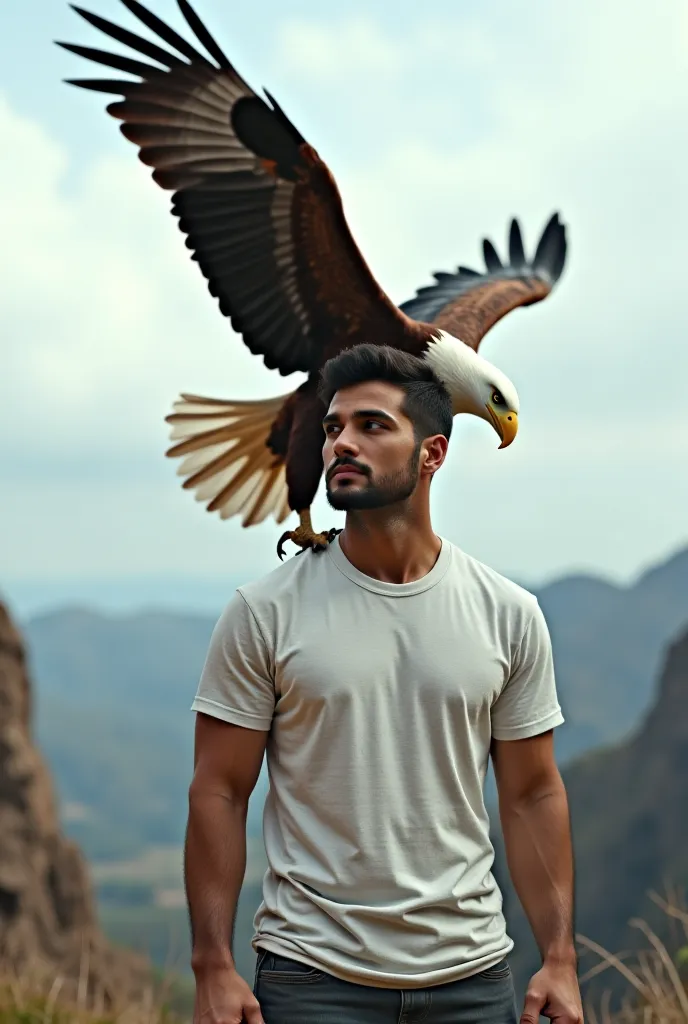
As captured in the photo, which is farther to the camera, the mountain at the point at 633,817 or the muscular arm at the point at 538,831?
the mountain at the point at 633,817

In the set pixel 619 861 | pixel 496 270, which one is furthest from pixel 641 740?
pixel 496 270

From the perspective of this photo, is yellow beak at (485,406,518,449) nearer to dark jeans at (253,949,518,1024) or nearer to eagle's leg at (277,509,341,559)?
eagle's leg at (277,509,341,559)

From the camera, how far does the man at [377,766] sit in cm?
211

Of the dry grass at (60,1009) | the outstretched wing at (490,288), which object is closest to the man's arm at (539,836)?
the outstretched wing at (490,288)

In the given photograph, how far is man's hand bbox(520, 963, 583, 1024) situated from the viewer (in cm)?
217

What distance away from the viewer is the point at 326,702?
215cm

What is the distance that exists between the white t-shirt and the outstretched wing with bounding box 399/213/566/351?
5.55 feet

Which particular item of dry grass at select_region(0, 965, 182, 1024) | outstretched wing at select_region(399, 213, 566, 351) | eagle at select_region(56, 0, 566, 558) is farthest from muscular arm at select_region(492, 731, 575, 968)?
dry grass at select_region(0, 965, 182, 1024)

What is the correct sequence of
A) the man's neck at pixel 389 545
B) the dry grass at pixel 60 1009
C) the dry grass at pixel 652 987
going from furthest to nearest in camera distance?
the dry grass at pixel 60 1009 < the dry grass at pixel 652 987 < the man's neck at pixel 389 545

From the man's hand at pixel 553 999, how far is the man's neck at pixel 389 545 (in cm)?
74

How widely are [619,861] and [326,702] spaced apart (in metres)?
27.9

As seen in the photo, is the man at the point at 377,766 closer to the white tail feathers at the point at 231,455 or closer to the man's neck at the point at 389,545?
the man's neck at the point at 389,545

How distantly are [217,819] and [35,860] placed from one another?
1092cm

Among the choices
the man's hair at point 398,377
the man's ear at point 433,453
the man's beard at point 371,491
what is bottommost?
the man's beard at point 371,491
